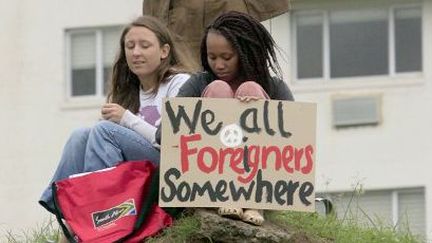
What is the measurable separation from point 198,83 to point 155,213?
0.78m

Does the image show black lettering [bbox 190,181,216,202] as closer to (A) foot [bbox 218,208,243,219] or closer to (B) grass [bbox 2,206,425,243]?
(A) foot [bbox 218,208,243,219]

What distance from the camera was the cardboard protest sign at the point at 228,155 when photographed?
12836 millimetres

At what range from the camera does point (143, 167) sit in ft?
43.2

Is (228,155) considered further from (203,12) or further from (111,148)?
(203,12)

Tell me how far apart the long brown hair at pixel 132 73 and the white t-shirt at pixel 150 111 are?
0.04 meters

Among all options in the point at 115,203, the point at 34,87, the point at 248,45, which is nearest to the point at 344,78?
the point at 34,87

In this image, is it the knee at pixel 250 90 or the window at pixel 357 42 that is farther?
the window at pixel 357 42

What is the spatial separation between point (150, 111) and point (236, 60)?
2.32ft

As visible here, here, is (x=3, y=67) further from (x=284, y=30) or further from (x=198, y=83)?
(x=198, y=83)

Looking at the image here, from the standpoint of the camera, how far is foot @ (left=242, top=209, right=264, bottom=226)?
12.8 meters

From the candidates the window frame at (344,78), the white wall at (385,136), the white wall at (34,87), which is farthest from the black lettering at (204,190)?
the white wall at (34,87)

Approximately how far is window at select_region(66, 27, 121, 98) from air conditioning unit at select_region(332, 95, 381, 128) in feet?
11.7

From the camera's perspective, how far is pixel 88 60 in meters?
33.3

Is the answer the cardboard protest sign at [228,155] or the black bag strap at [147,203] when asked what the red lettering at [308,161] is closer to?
the cardboard protest sign at [228,155]
